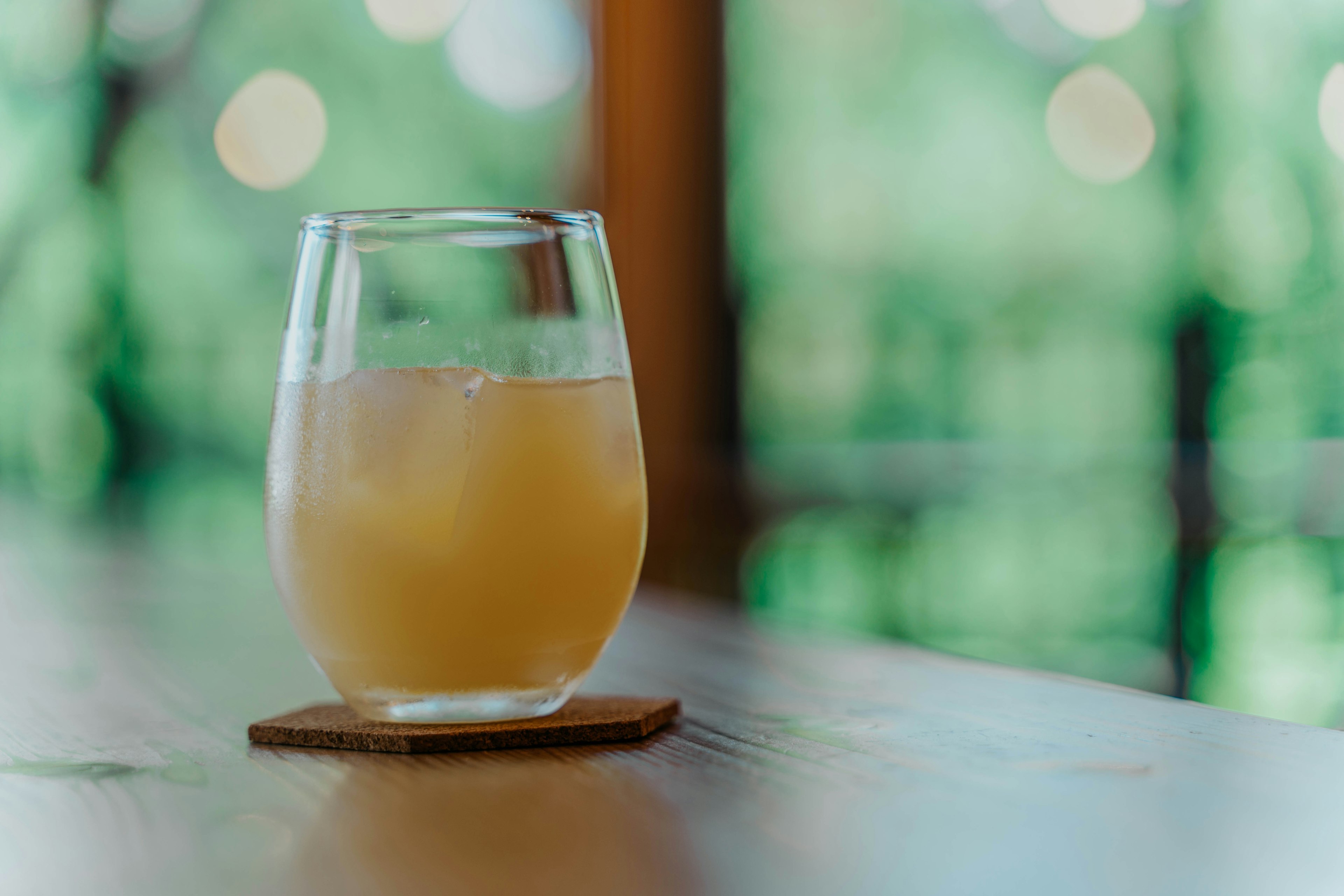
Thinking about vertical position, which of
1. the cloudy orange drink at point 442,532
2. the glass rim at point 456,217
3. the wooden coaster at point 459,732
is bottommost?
the wooden coaster at point 459,732

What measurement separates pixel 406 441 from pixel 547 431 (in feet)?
0.17

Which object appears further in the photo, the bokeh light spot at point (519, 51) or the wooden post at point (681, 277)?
the bokeh light spot at point (519, 51)

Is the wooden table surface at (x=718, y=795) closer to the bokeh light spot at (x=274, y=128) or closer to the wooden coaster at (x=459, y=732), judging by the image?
the wooden coaster at (x=459, y=732)

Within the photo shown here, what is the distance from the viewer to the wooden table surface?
1.08 feet

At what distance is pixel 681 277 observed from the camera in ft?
10.5

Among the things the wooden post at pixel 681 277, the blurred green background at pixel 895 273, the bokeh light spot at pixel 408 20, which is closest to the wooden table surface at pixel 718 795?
the blurred green background at pixel 895 273

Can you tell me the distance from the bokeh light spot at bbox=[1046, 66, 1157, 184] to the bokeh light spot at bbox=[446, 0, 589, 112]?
114 cm

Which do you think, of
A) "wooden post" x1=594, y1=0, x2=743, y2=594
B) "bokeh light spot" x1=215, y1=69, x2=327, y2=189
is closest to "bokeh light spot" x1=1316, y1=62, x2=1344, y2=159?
"wooden post" x1=594, y1=0, x2=743, y2=594

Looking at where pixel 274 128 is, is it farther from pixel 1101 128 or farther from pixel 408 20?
pixel 1101 128

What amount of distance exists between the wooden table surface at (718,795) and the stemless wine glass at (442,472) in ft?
0.14

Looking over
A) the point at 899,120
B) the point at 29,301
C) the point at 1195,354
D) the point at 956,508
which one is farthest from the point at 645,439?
the point at 29,301

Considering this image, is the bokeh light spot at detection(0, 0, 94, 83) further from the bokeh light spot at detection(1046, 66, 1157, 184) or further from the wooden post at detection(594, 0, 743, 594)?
the bokeh light spot at detection(1046, 66, 1157, 184)

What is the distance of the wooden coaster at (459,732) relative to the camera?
0.49 m

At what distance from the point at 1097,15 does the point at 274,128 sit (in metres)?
1.89
